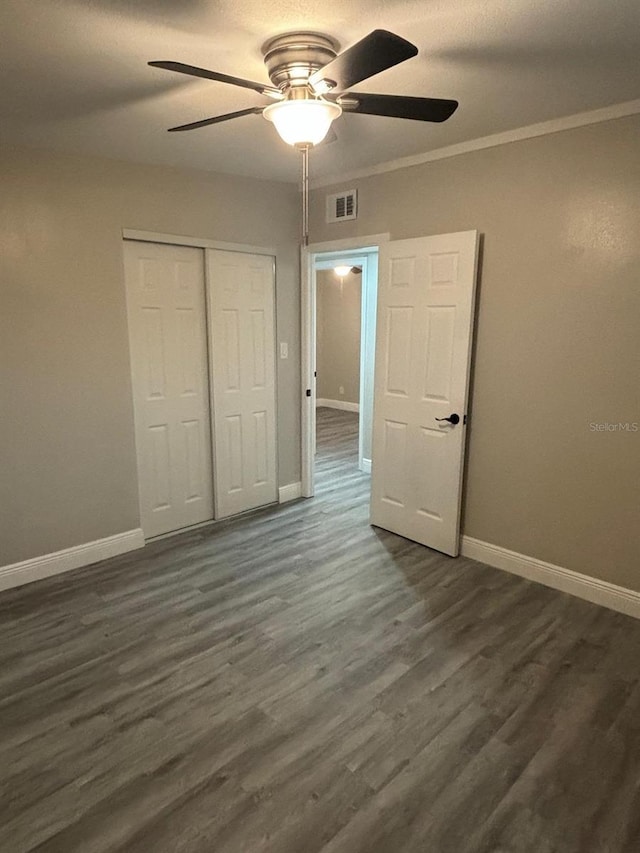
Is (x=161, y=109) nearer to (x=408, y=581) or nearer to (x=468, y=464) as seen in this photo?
(x=468, y=464)

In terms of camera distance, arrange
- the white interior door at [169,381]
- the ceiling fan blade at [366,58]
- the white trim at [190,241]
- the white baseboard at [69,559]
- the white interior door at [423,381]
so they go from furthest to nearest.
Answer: the white interior door at [169,381]
the white trim at [190,241]
the white interior door at [423,381]
the white baseboard at [69,559]
the ceiling fan blade at [366,58]

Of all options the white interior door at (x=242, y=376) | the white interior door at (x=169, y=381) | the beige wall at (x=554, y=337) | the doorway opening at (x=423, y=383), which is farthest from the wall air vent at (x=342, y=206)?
the white interior door at (x=169, y=381)

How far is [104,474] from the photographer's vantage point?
340 cm

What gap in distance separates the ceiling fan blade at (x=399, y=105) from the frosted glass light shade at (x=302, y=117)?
75 mm

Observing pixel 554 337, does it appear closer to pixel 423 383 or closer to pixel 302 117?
pixel 423 383

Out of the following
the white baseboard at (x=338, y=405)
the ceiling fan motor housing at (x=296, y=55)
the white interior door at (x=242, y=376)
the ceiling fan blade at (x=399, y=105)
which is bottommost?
the white baseboard at (x=338, y=405)

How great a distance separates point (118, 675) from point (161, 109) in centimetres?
260

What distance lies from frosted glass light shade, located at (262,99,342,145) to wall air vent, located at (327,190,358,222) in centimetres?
193

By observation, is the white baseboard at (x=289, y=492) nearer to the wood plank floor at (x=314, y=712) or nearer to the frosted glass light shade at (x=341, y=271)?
the wood plank floor at (x=314, y=712)

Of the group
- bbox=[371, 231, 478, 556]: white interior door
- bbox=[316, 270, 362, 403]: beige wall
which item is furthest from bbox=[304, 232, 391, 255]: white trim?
bbox=[316, 270, 362, 403]: beige wall

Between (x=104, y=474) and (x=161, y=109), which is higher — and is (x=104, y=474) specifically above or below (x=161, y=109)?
below

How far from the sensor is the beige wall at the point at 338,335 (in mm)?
8602

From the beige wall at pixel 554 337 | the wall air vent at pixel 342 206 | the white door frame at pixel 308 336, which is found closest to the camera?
the beige wall at pixel 554 337

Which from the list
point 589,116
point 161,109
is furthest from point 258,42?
point 589,116
